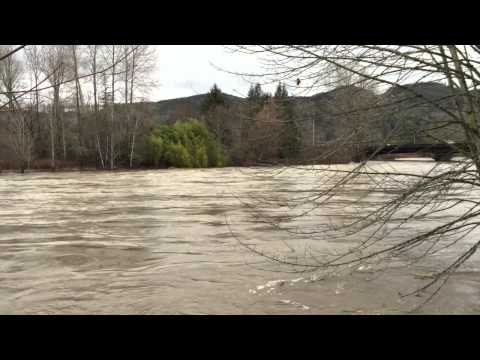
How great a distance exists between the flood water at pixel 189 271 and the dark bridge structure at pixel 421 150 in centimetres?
22

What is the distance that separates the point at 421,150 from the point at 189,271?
3973 mm

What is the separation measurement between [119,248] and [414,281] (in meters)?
5.19

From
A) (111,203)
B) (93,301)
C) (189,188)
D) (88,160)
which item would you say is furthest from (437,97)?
(88,160)

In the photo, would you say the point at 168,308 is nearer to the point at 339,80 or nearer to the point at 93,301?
the point at 93,301

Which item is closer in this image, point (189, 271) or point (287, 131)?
point (287, 131)

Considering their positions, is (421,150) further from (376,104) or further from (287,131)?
(287,131)

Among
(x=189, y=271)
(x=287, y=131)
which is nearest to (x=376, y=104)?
(x=287, y=131)

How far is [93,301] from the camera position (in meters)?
5.64

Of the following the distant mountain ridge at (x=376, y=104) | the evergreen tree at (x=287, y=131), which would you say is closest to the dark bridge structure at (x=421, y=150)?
the distant mountain ridge at (x=376, y=104)

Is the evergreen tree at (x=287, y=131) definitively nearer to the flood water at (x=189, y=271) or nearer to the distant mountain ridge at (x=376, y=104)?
the distant mountain ridge at (x=376, y=104)

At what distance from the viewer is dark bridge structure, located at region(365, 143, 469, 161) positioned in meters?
3.92

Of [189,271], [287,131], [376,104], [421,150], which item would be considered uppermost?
[376,104]

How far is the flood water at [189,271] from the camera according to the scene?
17.6 ft

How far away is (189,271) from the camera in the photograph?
7.03 m
